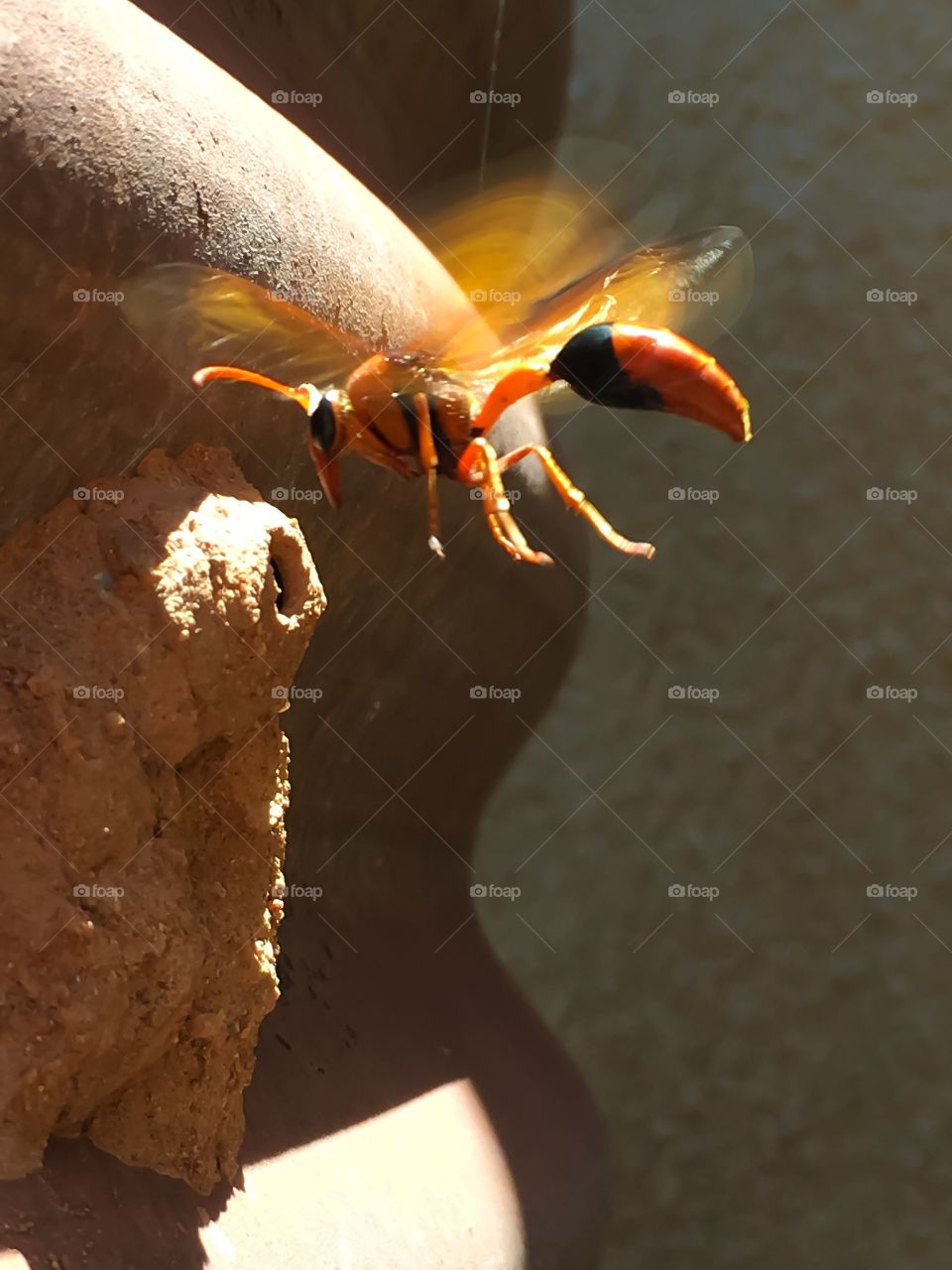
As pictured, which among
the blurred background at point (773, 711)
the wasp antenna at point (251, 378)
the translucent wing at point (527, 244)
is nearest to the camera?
the wasp antenna at point (251, 378)

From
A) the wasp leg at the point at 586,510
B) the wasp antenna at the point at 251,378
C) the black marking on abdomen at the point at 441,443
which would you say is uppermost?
the wasp antenna at the point at 251,378

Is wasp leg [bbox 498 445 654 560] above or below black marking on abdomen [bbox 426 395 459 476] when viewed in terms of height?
below

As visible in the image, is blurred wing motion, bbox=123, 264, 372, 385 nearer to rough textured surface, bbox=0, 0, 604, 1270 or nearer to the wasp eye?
rough textured surface, bbox=0, 0, 604, 1270

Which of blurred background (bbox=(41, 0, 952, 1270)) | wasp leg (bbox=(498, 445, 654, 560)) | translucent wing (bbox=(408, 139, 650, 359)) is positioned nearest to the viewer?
wasp leg (bbox=(498, 445, 654, 560))

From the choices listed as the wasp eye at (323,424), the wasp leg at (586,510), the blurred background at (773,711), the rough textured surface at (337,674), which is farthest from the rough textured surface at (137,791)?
the blurred background at (773,711)

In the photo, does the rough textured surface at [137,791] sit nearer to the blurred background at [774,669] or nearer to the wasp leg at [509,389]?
the wasp leg at [509,389]

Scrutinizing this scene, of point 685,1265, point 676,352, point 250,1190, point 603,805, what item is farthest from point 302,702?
point 685,1265

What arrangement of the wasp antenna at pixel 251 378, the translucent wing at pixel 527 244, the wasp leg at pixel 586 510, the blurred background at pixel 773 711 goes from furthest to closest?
the blurred background at pixel 773 711 → the translucent wing at pixel 527 244 → the wasp antenna at pixel 251 378 → the wasp leg at pixel 586 510

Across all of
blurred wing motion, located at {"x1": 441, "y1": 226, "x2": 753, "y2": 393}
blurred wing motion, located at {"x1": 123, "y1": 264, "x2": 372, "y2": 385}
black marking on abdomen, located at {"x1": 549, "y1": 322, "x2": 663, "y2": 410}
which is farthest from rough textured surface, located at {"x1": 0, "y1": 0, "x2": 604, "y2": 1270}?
black marking on abdomen, located at {"x1": 549, "y1": 322, "x2": 663, "y2": 410}
